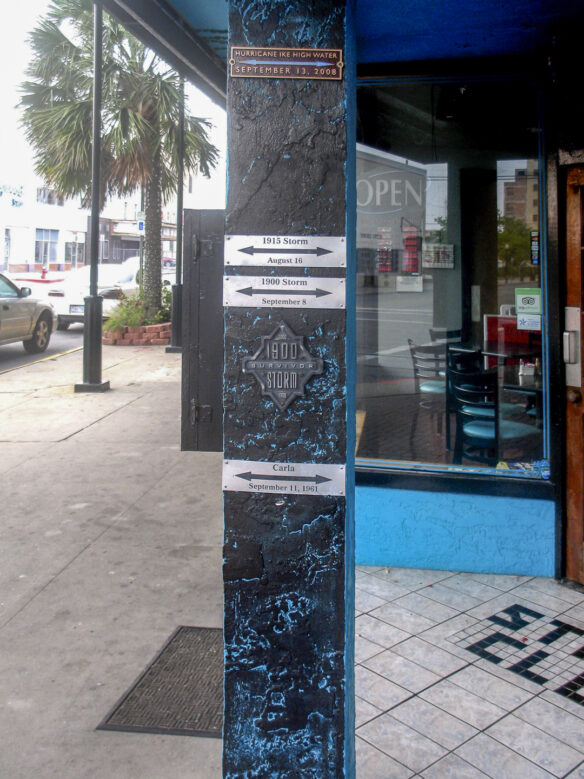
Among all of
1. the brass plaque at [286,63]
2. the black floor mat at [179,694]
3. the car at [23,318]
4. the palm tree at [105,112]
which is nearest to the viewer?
the brass plaque at [286,63]

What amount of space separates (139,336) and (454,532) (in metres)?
12.8

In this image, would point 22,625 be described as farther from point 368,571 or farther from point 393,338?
point 393,338

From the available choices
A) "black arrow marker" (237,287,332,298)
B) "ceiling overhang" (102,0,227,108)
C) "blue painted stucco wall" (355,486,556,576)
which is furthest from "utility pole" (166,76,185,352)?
"black arrow marker" (237,287,332,298)

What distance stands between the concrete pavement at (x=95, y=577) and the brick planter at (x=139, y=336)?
6.94 metres

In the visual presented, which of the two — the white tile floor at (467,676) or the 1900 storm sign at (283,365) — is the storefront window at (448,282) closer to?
the white tile floor at (467,676)

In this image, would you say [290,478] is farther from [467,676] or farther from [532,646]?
[532,646]

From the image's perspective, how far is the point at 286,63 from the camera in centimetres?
234

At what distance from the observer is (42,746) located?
3172mm

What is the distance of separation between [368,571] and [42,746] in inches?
90.9

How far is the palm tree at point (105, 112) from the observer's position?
53.4 feet

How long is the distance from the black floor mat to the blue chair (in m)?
2.02

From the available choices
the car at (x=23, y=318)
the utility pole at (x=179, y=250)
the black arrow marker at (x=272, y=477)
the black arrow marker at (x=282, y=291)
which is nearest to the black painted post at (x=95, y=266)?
the utility pole at (x=179, y=250)

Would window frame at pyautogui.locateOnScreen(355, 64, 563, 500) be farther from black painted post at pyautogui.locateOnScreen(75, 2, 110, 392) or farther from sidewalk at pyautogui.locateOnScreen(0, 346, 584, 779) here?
black painted post at pyautogui.locateOnScreen(75, 2, 110, 392)

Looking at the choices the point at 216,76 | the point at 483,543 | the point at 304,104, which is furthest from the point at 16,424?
the point at 304,104
